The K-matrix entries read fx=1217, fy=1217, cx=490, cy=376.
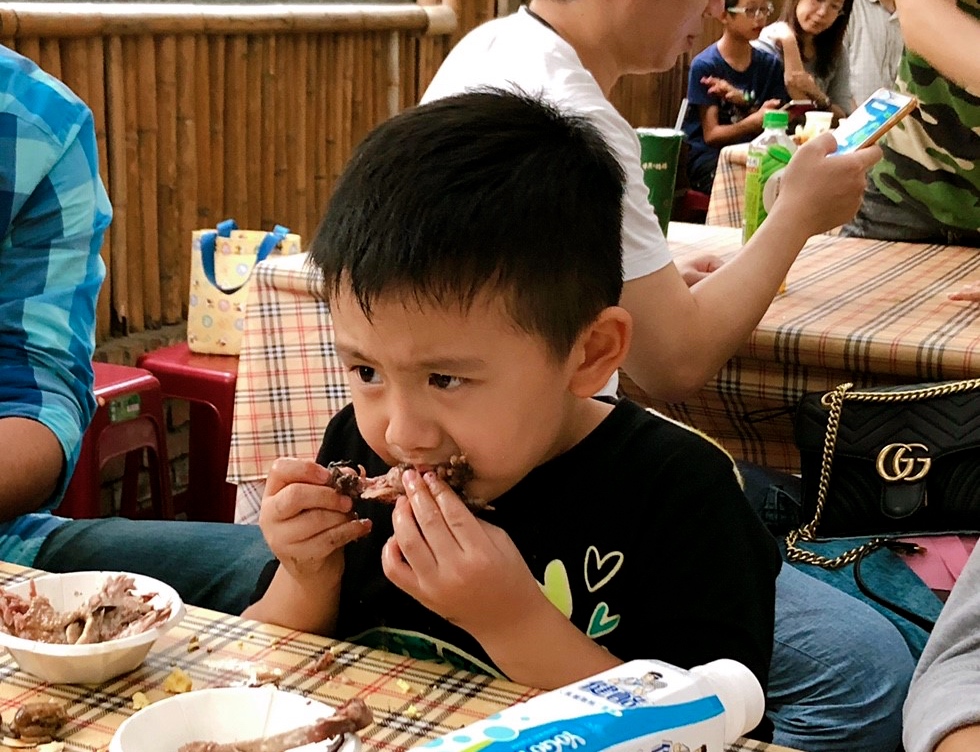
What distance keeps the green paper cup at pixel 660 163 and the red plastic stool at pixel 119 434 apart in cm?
122

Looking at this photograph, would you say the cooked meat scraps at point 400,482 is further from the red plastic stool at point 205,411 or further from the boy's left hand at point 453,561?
the red plastic stool at point 205,411

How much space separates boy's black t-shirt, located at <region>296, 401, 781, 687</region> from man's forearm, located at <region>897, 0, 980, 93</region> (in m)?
1.43

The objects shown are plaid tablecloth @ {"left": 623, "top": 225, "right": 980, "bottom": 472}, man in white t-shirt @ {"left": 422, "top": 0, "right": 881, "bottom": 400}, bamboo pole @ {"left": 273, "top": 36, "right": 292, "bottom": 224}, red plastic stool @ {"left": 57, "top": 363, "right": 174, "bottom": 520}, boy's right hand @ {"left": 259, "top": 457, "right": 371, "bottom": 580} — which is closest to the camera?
boy's right hand @ {"left": 259, "top": 457, "right": 371, "bottom": 580}

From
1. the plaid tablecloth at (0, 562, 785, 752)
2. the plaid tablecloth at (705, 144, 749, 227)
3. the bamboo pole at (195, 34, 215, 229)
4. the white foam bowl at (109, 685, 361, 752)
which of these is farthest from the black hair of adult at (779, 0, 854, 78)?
the white foam bowl at (109, 685, 361, 752)

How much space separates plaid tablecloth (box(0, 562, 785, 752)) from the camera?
83 cm

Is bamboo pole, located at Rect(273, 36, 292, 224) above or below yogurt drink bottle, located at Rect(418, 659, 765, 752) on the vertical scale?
below

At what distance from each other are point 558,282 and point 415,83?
3447 mm

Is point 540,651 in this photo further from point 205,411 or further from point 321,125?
point 321,125

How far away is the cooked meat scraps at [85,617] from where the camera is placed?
0.92 meters

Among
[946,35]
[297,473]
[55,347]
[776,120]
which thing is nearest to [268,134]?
[776,120]

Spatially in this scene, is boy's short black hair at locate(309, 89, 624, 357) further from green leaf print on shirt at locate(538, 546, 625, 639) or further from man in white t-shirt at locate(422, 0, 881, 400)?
man in white t-shirt at locate(422, 0, 881, 400)

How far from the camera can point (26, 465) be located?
1.38 m

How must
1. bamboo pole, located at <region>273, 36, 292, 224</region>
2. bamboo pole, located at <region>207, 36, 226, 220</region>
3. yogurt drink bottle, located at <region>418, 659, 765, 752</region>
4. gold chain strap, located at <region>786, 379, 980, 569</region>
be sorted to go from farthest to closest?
bamboo pole, located at <region>273, 36, 292, 224</region>, bamboo pole, located at <region>207, 36, 226, 220</region>, gold chain strap, located at <region>786, 379, 980, 569</region>, yogurt drink bottle, located at <region>418, 659, 765, 752</region>

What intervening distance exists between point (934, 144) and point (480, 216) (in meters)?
1.91
